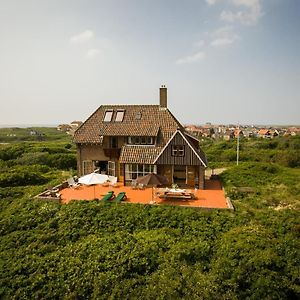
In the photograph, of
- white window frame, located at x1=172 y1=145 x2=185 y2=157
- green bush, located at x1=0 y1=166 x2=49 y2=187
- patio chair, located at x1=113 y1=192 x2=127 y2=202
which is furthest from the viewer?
green bush, located at x1=0 y1=166 x2=49 y2=187

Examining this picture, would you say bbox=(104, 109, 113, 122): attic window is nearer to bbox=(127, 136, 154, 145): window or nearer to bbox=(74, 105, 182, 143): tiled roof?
bbox=(74, 105, 182, 143): tiled roof

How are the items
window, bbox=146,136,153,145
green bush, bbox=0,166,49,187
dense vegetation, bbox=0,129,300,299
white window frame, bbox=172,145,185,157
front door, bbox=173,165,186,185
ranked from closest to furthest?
dense vegetation, bbox=0,129,300,299 → white window frame, bbox=172,145,185,157 → front door, bbox=173,165,186,185 → window, bbox=146,136,153,145 → green bush, bbox=0,166,49,187

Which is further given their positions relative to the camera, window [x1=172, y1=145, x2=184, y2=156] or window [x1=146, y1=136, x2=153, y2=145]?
window [x1=146, y1=136, x2=153, y2=145]

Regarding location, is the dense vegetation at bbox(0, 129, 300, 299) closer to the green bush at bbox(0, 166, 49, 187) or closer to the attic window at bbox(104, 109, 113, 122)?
the green bush at bbox(0, 166, 49, 187)

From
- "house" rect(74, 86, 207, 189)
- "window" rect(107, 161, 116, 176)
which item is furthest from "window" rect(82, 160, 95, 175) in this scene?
"window" rect(107, 161, 116, 176)

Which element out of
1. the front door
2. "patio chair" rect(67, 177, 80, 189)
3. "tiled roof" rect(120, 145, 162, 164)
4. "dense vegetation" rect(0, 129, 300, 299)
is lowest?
"dense vegetation" rect(0, 129, 300, 299)

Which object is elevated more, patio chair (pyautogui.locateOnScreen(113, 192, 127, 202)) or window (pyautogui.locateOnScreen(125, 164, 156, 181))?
window (pyautogui.locateOnScreen(125, 164, 156, 181))
